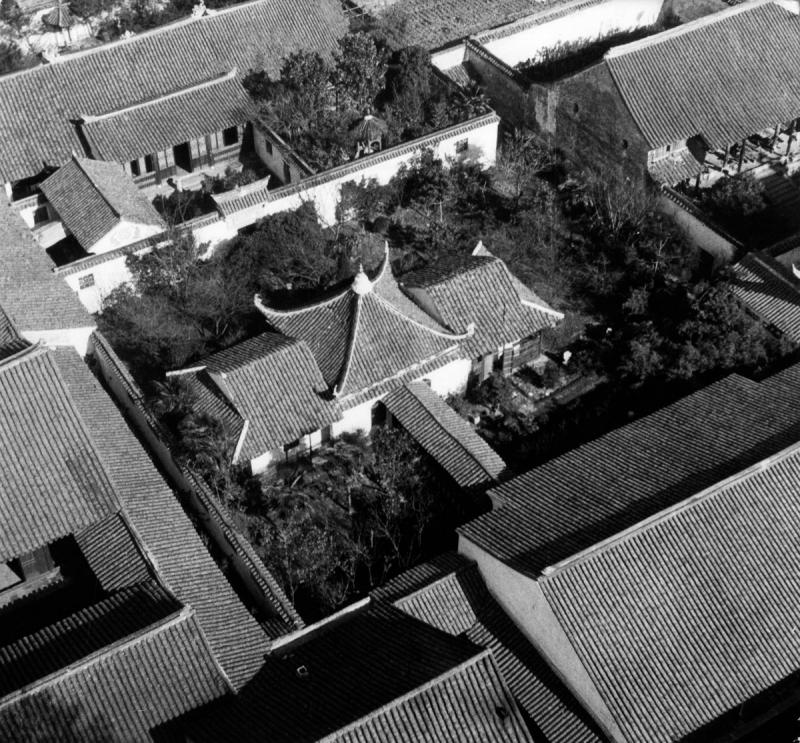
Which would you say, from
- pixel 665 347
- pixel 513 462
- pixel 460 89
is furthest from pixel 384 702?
pixel 460 89

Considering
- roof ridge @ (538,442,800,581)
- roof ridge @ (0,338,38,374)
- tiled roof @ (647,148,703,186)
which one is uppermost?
roof ridge @ (0,338,38,374)

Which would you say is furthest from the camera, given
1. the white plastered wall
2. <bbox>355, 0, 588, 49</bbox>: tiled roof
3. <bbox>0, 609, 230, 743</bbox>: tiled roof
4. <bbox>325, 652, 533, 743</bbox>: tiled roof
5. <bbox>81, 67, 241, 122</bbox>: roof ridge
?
<bbox>355, 0, 588, 49</bbox>: tiled roof

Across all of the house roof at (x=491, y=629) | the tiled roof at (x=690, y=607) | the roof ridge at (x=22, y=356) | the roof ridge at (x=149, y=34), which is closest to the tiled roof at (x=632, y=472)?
the tiled roof at (x=690, y=607)

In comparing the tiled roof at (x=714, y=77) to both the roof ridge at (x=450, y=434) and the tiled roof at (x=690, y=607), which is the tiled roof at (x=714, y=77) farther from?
the tiled roof at (x=690, y=607)

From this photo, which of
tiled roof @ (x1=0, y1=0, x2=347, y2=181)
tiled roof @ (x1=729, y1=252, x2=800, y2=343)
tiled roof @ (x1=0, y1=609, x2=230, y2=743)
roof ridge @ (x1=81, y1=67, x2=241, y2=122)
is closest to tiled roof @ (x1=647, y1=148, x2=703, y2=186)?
tiled roof @ (x1=729, y1=252, x2=800, y2=343)

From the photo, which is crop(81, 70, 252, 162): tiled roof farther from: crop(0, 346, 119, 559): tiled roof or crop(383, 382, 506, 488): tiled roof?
crop(383, 382, 506, 488): tiled roof

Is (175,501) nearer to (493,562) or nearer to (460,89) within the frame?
(493,562)

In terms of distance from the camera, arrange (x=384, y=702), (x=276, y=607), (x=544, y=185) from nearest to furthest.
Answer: (x=384, y=702)
(x=276, y=607)
(x=544, y=185)
